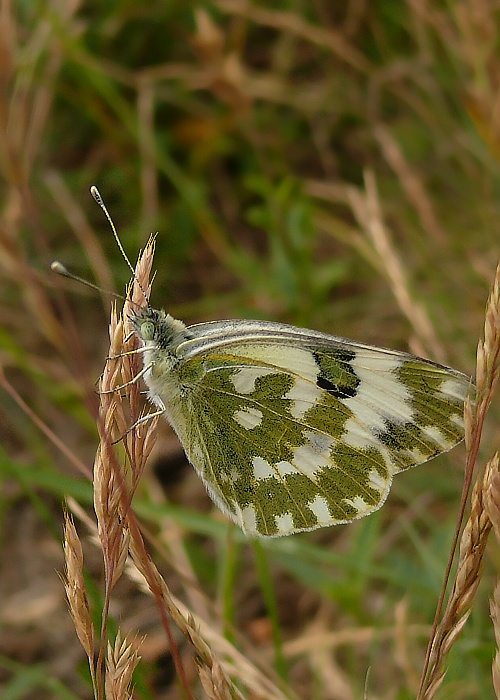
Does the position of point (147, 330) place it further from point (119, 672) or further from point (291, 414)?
point (119, 672)

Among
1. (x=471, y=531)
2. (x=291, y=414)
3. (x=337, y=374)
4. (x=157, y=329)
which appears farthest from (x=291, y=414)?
(x=471, y=531)

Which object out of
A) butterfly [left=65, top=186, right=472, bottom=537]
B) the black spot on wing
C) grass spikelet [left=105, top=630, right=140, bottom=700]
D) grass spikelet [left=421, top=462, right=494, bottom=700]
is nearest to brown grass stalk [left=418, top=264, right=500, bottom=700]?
grass spikelet [left=421, top=462, right=494, bottom=700]

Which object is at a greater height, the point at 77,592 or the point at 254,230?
the point at 254,230

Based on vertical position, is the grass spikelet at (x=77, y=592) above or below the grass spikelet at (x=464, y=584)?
above

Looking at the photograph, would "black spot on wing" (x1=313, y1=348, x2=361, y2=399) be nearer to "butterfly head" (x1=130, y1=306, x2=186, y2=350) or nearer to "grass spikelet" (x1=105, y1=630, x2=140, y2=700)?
"butterfly head" (x1=130, y1=306, x2=186, y2=350)

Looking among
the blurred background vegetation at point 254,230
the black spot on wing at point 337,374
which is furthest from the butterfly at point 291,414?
the blurred background vegetation at point 254,230

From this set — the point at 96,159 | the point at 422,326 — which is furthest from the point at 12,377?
the point at 422,326

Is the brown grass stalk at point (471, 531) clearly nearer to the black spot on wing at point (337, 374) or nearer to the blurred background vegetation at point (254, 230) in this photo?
the black spot on wing at point (337, 374)

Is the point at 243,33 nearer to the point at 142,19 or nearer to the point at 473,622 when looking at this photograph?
the point at 142,19
